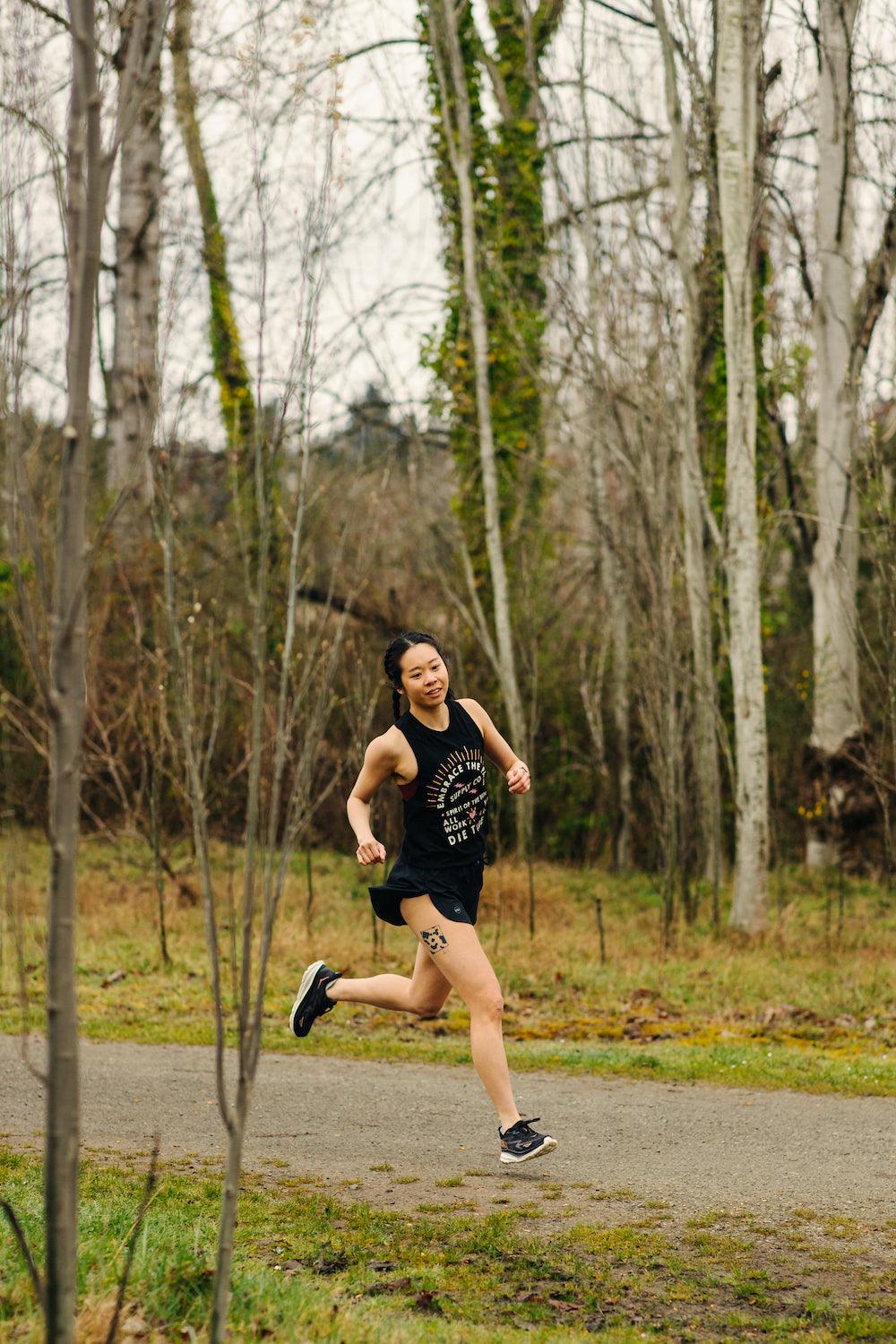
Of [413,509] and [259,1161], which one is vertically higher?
[413,509]

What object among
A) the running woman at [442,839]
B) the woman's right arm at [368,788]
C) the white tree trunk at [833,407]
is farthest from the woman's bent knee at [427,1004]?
the white tree trunk at [833,407]

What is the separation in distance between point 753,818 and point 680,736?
36.7 inches

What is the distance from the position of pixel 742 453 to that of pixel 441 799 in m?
6.85

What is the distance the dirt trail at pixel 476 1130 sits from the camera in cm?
499

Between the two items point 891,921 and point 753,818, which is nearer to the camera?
point 753,818

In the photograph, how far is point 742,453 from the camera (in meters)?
11.1

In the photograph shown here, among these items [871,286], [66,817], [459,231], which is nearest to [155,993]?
[66,817]

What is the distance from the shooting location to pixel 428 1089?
663 centimetres

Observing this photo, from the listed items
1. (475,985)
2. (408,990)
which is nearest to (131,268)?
(408,990)

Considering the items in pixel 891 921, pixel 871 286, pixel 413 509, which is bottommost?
pixel 891 921

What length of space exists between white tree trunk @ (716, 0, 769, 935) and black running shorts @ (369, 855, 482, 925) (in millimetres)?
6260

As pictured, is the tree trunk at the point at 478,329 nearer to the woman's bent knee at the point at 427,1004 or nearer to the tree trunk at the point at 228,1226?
the woman's bent knee at the point at 427,1004

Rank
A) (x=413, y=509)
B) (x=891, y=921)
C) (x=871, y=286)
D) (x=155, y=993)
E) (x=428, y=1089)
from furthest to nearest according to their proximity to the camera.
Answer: (x=413, y=509) → (x=871, y=286) → (x=891, y=921) → (x=155, y=993) → (x=428, y=1089)

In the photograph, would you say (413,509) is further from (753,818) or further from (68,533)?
(68,533)
